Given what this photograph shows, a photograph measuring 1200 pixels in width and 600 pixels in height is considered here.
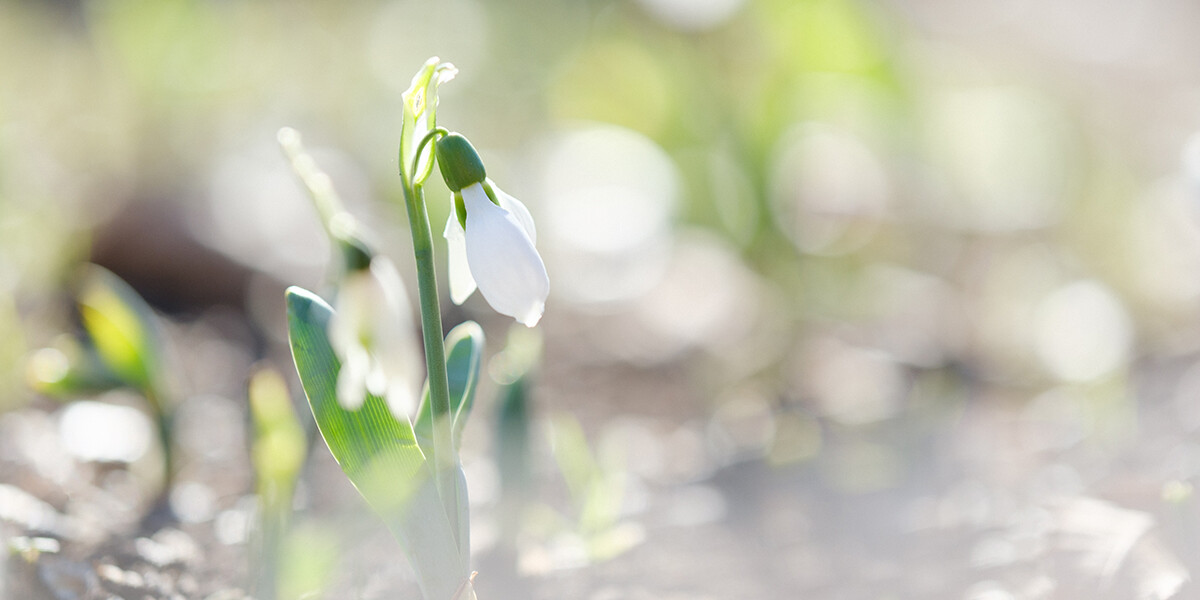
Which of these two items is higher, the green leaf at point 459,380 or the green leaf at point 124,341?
the green leaf at point 124,341

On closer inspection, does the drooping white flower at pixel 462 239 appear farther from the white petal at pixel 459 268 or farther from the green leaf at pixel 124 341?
the green leaf at pixel 124 341

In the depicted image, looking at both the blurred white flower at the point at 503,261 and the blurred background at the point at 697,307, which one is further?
the blurred background at the point at 697,307

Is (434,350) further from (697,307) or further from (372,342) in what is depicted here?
(697,307)

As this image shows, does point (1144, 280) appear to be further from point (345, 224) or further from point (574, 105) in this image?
point (345, 224)

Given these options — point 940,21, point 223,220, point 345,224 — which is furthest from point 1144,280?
point 940,21

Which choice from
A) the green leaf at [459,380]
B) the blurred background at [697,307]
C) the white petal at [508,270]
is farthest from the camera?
the blurred background at [697,307]

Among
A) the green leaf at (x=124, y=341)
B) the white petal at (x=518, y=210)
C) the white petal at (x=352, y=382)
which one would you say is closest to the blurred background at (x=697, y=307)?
the green leaf at (x=124, y=341)

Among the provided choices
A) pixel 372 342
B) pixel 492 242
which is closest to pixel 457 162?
pixel 492 242
